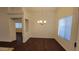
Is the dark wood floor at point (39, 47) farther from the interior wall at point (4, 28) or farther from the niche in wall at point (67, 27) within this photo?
the interior wall at point (4, 28)

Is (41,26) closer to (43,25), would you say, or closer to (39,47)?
(43,25)

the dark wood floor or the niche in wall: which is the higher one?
the niche in wall

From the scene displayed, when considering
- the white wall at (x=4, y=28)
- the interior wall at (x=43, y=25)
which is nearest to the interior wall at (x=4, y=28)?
the white wall at (x=4, y=28)

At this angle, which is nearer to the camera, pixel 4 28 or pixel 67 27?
pixel 67 27

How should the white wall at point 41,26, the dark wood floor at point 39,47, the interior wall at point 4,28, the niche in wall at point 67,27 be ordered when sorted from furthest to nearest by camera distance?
the white wall at point 41,26, the interior wall at point 4,28, the dark wood floor at point 39,47, the niche in wall at point 67,27

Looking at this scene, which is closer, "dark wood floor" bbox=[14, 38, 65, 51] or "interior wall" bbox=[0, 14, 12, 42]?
"dark wood floor" bbox=[14, 38, 65, 51]

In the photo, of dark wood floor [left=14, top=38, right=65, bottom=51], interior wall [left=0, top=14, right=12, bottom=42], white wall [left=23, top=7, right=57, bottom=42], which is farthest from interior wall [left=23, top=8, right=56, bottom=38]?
dark wood floor [left=14, top=38, right=65, bottom=51]

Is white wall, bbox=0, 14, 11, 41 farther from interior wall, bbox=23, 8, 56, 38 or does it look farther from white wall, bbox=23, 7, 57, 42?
interior wall, bbox=23, 8, 56, 38

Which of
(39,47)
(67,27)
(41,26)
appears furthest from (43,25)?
(67,27)

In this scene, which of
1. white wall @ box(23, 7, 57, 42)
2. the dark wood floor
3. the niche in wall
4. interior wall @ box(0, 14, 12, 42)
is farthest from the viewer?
white wall @ box(23, 7, 57, 42)
